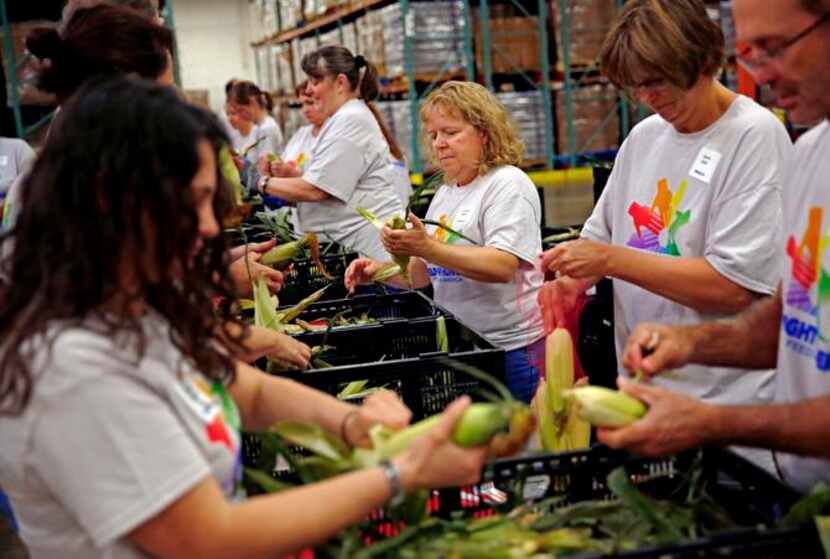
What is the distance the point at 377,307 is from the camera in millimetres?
3340

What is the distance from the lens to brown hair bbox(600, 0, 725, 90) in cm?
232

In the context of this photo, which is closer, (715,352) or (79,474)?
(79,474)

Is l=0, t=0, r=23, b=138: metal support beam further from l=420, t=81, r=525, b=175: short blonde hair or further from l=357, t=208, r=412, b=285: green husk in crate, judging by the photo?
l=420, t=81, r=525, b=175: short blonde hair

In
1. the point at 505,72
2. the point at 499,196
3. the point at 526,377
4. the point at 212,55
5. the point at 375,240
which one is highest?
the point at 212,55

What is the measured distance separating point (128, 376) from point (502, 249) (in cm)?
195

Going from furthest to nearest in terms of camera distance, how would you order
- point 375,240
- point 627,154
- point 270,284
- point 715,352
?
1. point 375,240
2. point 270,284
3. point 627,154
4. point 715,352

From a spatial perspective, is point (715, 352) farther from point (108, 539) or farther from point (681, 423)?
point (108, 539)

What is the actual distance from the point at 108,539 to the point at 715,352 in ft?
3.95

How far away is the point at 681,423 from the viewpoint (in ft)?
5.11

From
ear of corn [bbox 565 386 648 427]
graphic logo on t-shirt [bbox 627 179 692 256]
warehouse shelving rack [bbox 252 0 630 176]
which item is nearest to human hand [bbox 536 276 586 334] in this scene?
graphic logo on t-shirt [bbox 627 179 692 256]

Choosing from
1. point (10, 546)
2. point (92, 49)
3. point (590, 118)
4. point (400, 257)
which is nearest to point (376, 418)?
point (92, 49)

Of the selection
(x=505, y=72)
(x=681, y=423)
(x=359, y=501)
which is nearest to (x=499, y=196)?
(x=681, y=423)

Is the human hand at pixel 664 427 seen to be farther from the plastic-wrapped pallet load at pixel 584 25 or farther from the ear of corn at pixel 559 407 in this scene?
the plastic-wrapped pallet load at pixel 584 25

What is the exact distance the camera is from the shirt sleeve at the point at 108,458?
1.22m
